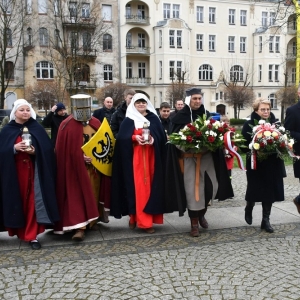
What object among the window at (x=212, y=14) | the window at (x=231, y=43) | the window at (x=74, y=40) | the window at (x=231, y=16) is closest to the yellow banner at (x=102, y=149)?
the window at (x=74, y=40)

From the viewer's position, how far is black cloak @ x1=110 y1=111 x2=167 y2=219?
226 inches

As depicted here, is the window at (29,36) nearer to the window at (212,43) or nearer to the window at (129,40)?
the window at (129,40)

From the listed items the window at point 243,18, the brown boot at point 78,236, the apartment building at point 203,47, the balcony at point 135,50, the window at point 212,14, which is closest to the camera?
the brown boot at point 78,236

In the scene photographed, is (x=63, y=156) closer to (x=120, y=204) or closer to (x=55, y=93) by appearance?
(x=120, y=204)

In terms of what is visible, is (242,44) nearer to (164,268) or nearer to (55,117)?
(55,117)

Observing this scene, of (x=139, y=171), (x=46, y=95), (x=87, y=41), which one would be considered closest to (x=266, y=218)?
(x=139, y=171)

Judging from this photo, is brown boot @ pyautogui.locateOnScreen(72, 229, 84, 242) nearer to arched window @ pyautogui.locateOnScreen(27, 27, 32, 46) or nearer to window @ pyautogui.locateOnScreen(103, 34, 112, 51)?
arched window @ pyautogui.locateOnScreen(27, 27, 32, 46)

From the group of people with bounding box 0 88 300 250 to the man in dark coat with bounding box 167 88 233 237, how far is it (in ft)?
0.05

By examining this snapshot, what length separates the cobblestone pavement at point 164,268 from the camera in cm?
391

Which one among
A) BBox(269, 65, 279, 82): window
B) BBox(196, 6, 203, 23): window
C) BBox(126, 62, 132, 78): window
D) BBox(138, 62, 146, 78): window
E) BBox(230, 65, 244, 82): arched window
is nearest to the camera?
BBox(126, 62, 132, 78): window

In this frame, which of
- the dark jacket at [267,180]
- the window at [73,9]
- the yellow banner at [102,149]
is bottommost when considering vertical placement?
the dark jacket at [267,180]

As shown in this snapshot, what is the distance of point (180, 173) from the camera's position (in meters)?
5.66

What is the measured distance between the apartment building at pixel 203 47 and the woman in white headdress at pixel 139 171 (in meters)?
37.2

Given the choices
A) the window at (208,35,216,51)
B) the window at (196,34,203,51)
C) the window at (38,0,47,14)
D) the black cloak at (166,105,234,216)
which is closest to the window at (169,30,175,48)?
the window at (196,34,203,51)
